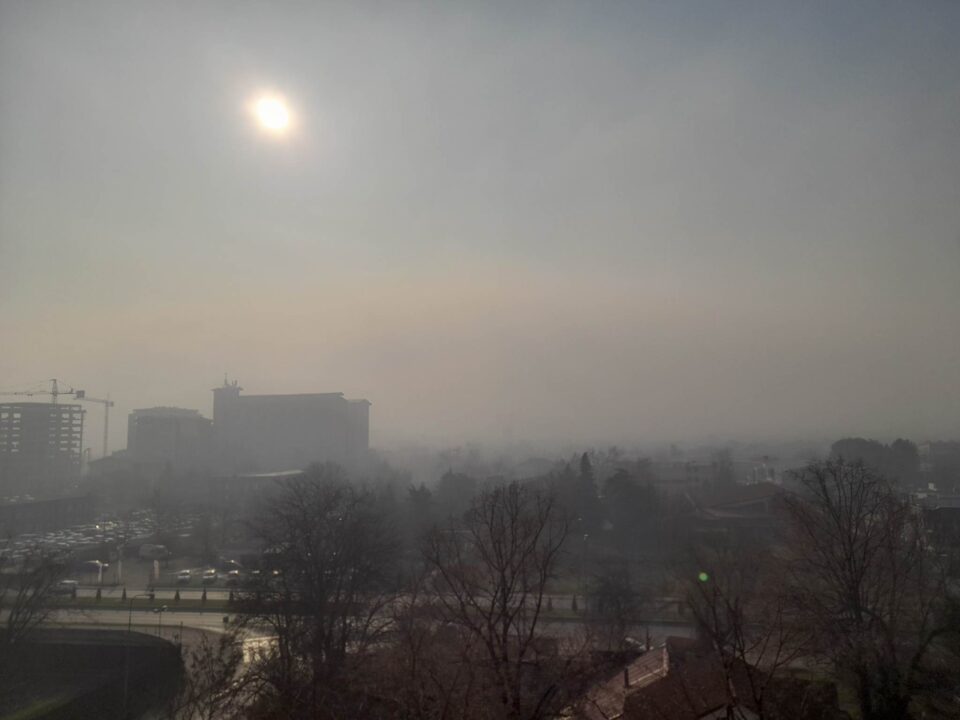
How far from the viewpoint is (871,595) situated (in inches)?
238

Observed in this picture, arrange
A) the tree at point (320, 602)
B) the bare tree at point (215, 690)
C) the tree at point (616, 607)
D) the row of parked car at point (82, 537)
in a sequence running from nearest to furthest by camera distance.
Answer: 1. the tree at point (320, 602)
2. the bare tree at point (215, 690)
3. the tree at point (616, 607)
4. the row of parked car at point (82, 537)

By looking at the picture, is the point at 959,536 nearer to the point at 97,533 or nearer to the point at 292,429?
the point at 97,533

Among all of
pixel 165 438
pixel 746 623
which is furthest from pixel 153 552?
pixel 165 438

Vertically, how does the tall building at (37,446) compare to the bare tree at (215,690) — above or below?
above

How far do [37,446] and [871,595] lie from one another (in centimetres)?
1556

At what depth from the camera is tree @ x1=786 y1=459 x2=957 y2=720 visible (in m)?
5.16

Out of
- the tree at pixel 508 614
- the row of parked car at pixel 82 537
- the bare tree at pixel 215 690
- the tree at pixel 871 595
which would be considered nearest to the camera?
the tree at pixel 508 614

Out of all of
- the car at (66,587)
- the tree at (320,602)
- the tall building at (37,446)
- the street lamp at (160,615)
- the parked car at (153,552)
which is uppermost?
the tall building at (37,446)

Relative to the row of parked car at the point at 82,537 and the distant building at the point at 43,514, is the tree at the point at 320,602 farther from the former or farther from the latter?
the distant building at the point at 43,514

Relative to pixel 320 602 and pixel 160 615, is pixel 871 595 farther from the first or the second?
pixel 160 615

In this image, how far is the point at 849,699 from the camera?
5297mm

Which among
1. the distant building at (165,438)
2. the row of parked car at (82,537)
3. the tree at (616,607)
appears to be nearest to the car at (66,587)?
the row of parked car at (82,537)

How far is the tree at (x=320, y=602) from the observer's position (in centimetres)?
455

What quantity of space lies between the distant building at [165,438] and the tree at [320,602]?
19.7m
